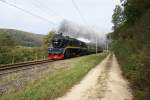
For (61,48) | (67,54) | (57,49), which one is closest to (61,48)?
(61,48)

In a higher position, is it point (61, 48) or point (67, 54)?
point (61, 48)

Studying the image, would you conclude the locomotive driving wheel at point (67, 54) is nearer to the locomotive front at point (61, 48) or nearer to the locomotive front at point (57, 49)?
the locomotive front at point (61, 48)

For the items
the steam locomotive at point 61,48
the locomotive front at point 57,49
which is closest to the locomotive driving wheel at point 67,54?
the steam locomotive at point 61,48

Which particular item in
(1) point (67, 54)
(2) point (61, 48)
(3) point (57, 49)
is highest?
(2) point (61, 48)

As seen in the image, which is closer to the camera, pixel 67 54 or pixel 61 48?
pixel 61 48

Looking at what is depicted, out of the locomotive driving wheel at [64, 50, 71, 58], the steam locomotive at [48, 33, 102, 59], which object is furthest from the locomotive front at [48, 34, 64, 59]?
the locomotive driving wheel at [64, 50, 71, 58]

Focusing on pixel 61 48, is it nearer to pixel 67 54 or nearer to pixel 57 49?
pixel 57 49

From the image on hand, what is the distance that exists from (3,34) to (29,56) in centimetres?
2773

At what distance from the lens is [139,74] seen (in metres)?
8.98

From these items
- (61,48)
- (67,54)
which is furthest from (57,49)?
(67,54)

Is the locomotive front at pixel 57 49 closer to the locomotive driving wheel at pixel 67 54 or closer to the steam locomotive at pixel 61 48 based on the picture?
the steam locomotive at pixel 61 48

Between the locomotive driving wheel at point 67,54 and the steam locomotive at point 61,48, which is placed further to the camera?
the locomotive driving wheel at point 67,54

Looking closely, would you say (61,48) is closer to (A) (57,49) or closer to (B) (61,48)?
(B) (61,48)

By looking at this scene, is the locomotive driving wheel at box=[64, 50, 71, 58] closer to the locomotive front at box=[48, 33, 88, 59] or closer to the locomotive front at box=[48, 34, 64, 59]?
the locomotive front at box=[48, 33, 88, 59]
